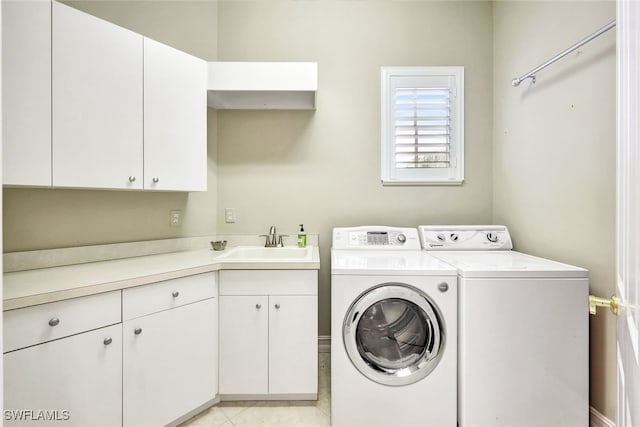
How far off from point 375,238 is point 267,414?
1304 millimetres

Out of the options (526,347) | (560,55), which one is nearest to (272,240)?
(526,347)

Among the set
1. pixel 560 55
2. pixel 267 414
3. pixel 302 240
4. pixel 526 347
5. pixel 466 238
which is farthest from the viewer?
pixel 302 240

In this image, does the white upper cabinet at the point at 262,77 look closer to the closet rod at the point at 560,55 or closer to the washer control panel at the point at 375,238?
the washer control panel at the point at 375,238

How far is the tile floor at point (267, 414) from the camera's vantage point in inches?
64.1

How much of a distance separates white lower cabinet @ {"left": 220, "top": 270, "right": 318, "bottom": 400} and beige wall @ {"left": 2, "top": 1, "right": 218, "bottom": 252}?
0.72 metres

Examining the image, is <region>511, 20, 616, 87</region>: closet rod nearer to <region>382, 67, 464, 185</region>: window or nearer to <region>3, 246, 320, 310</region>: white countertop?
<region>382, 67, 464, 185</region>: window

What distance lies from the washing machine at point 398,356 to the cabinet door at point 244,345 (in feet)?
1.50

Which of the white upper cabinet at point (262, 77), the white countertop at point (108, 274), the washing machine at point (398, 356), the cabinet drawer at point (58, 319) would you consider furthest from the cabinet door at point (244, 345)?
the white upper cabinet at point (262, 77)

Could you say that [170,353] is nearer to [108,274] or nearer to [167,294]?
[167,294]

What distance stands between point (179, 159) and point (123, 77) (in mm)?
495

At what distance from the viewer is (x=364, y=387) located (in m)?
1.50

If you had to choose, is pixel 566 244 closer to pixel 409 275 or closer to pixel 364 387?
pixel 409 275

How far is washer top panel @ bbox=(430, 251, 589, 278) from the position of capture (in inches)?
54.7

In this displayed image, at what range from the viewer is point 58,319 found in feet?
3.81
